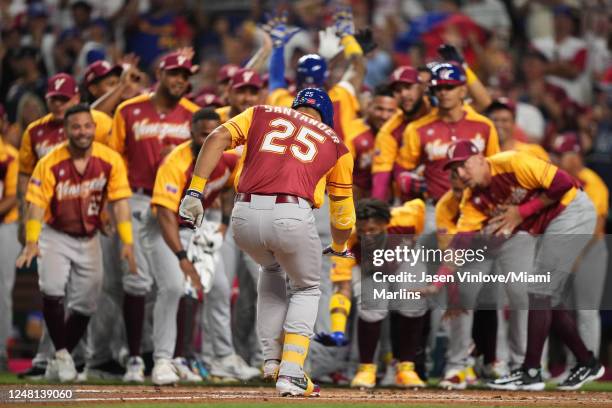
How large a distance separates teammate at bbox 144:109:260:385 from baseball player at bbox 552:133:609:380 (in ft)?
9.51

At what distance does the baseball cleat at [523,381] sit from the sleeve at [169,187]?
2.82m

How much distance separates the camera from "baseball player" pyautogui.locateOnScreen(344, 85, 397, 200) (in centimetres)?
1104

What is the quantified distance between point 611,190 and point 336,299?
205 inches

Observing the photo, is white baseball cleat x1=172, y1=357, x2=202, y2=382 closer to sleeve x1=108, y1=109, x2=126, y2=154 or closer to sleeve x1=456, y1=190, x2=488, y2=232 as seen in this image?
sleeve x1=108, y1=109, x2=126, y2=154

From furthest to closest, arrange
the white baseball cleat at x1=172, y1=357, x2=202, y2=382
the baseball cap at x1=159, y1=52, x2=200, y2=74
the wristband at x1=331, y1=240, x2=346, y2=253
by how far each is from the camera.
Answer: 1. the baseball cap at x1=159, y1=52, x2=200, y2=74
2. the white baseball cleat at x1=172, y1=357, x2=202, y2=382
3. the wristband at x1=331, y1=240, x2=346, y2=253

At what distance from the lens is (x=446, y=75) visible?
1027 cm

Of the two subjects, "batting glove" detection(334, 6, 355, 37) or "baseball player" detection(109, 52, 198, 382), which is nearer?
"baseball player" detection(109, 52, 198, 382)

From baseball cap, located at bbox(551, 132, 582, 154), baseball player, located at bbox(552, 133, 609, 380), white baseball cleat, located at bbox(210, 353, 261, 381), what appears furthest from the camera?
baseball cap, located at bbox(551, 132, 582, 154)

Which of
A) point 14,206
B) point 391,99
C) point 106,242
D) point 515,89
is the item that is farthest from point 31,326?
point 515,89

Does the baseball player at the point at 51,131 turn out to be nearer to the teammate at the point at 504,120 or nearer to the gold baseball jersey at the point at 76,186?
the gold baseball jersey at the point at 76,186

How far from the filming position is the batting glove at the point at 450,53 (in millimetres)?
10789

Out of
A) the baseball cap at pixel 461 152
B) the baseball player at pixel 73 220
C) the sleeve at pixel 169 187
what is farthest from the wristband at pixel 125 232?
the baseball cap at pixel 461 152

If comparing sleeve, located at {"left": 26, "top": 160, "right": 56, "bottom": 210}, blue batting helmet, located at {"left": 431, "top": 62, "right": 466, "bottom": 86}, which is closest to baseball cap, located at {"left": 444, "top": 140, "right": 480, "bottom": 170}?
blue batting helmet, located at {"left": 431, "top": 62, "right": 466, "bottom": 86}
